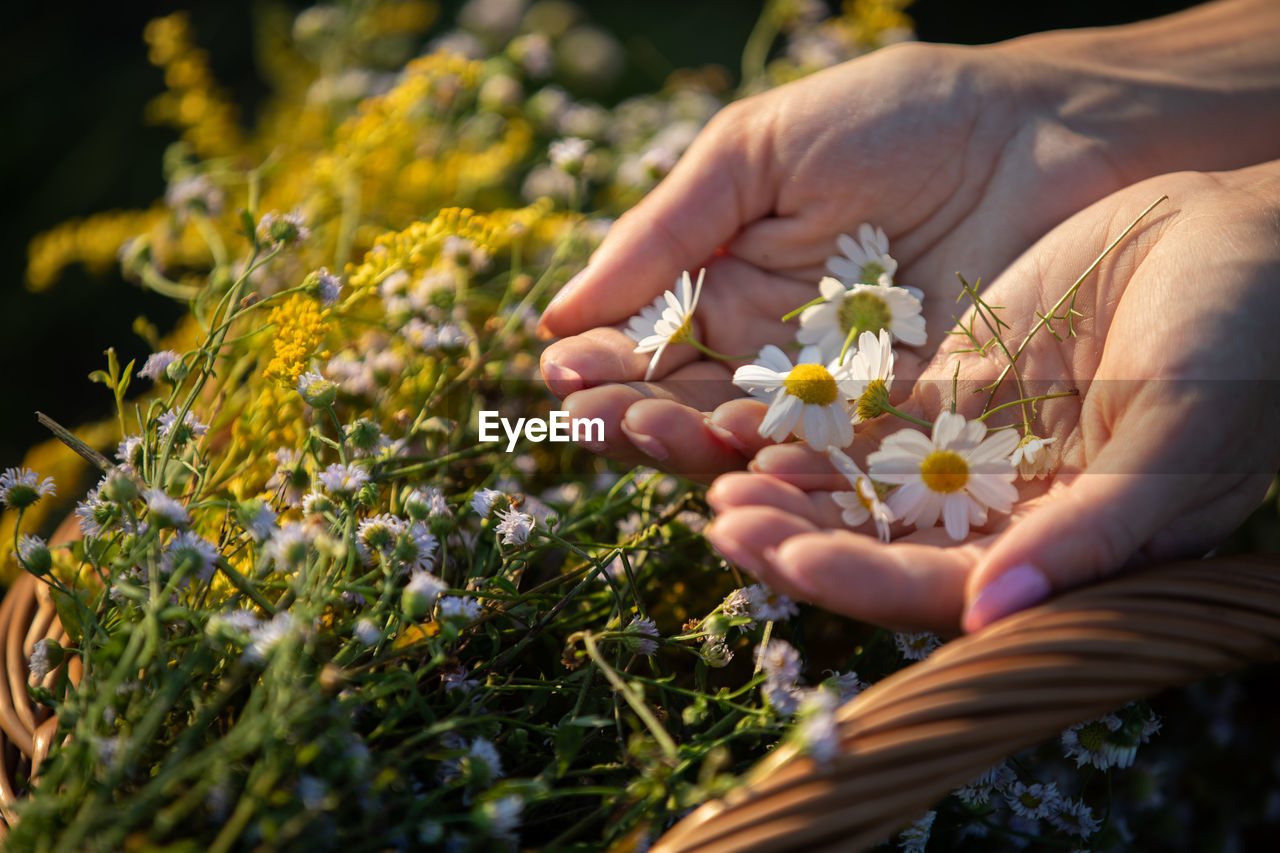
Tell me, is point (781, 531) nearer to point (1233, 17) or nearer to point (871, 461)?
point (871, 461)

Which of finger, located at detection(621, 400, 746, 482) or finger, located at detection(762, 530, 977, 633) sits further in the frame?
finger, located at detection(621, 400, 746, 482)

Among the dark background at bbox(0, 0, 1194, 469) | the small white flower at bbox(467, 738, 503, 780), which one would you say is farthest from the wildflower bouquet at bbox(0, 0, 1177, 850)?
the dark background at bbox(0, 0, 1194, 469)

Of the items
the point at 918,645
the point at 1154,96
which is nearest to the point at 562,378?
the point at 918,645

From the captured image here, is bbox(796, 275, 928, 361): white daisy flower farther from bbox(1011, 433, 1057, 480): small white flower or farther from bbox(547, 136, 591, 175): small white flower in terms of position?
bbox(547, 136, 591, 175): small white flower

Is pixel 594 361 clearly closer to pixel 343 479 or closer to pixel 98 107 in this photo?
pixel 343 479

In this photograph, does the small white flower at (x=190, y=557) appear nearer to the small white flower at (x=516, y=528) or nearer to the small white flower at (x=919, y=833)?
the small white flower at (x=516, y=528)

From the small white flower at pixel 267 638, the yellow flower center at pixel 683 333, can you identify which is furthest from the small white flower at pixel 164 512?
the yellow flower center at pixel 683 333

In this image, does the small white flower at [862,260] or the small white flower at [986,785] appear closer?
the small white flower at [986,785]
